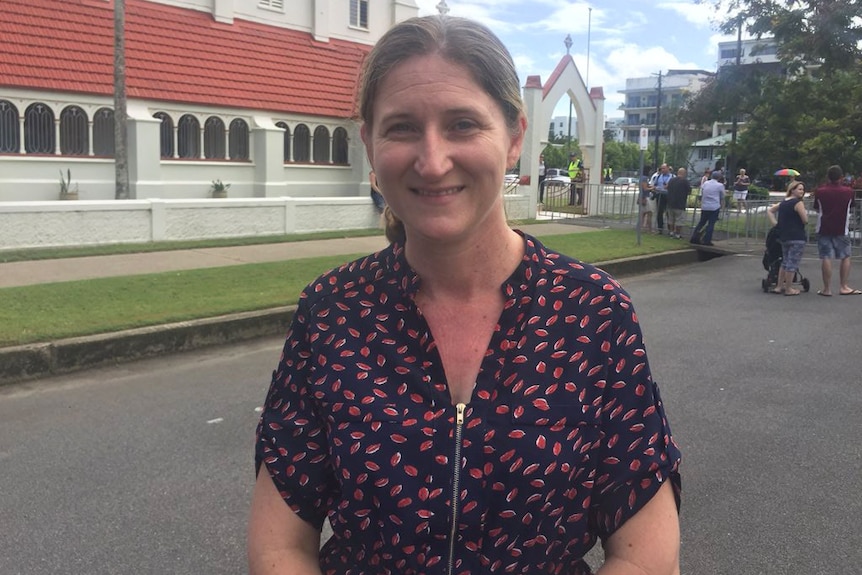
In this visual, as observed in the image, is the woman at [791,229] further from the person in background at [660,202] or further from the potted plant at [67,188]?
the potted plant at [67,188]

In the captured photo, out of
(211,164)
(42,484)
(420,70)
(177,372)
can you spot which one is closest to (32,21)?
(211,164)

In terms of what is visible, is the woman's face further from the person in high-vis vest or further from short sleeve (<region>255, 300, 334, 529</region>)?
the person in high-vis vest

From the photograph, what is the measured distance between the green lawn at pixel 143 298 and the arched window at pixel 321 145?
13630 mm

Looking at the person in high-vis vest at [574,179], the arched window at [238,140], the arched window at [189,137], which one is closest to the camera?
the arched window at [189,137]

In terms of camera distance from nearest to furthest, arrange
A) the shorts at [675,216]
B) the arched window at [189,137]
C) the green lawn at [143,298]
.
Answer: the green lawn at [143,298] → the shorts at [675,216] → the arched window at [189,137]

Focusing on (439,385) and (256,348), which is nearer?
(439,385)

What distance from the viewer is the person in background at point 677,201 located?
770 inches

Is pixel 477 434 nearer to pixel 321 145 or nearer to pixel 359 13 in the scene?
pixel 321 145

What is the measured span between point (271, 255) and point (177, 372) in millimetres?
6909

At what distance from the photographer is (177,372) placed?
7172 millimetres

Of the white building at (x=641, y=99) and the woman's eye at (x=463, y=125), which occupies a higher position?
the white building at (x=641, y=99)

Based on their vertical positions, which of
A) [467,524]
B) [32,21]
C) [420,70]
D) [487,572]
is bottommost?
[487,572]

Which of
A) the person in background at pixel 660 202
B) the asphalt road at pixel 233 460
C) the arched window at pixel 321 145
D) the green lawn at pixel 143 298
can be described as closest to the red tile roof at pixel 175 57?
the arched window at pixel 321 145

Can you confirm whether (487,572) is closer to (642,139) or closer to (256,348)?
(256,348)
